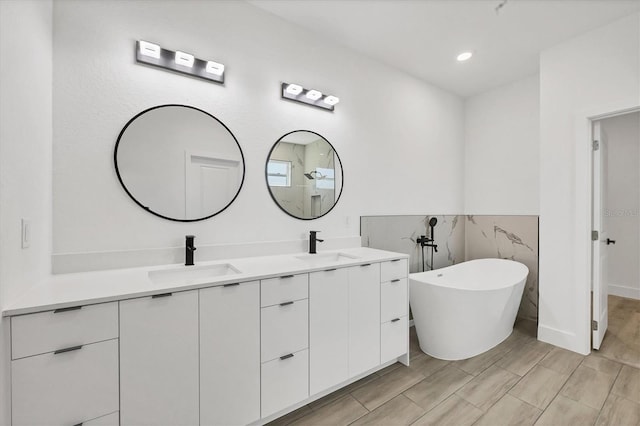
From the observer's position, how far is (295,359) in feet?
5.52

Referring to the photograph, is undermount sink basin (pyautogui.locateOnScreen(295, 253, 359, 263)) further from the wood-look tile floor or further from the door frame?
the door frame

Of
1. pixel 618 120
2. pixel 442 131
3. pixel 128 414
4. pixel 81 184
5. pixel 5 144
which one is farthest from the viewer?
pixel 618 120

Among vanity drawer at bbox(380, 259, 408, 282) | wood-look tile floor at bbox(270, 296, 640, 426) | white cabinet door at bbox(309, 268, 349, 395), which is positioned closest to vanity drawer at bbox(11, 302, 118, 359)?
white cabinet door at bbox(309, 268, 349, 395)

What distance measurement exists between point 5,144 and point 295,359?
1.71m

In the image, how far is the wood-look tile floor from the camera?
1709 millimetres

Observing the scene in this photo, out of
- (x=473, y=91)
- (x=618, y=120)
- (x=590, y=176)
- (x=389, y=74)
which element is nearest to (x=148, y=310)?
(x=389, y=74)

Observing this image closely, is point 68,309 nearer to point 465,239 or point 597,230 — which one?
point 597,230

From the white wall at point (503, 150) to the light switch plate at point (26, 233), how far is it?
4.26 metres

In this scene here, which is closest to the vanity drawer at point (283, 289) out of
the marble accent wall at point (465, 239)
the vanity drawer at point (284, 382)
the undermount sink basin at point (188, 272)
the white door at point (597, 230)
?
the undermount sink basin at point (188, 272)

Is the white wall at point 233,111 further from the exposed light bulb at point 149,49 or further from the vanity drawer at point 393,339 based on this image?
the vanity drawer at point 393,339

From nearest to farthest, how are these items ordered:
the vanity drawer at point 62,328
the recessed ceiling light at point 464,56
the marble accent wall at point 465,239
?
the vanity drawer at point 62,328, the recessed ceiling light at point 464,56, the marble accent wall at point 465,239

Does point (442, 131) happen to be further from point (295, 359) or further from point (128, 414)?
point (128, 414)

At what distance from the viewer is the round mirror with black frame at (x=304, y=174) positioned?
226 centimetres

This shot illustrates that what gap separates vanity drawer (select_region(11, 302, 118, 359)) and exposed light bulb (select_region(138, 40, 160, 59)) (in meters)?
1.52
